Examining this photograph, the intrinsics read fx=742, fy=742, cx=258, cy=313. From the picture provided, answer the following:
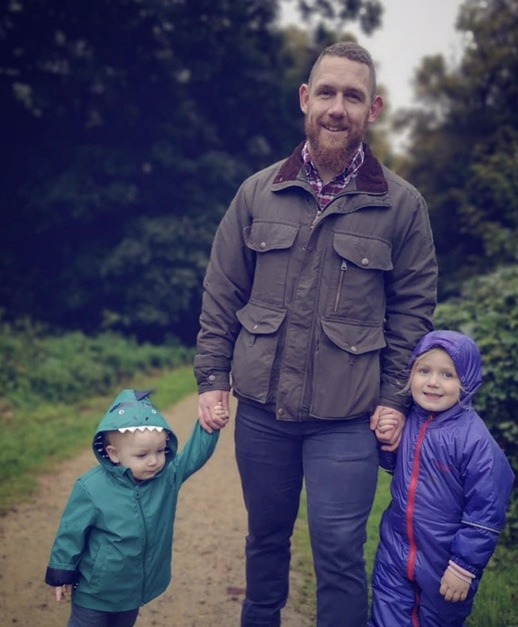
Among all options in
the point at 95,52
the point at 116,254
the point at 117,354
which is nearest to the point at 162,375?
the point at 117,354

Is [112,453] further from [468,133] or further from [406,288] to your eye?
[468,133]

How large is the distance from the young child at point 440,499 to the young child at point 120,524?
Result: 0.80m

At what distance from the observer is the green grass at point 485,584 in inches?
144

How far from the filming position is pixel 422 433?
2.87 meters

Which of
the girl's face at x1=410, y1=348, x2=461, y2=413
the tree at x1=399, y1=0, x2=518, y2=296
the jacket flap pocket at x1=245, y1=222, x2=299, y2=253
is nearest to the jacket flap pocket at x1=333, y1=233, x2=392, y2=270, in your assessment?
the jacket flap pocket at x1=245, y1=222, x2=299, y2=253

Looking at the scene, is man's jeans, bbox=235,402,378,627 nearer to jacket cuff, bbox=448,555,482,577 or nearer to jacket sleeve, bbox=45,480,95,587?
jacket cuff, bbox=448,555,482,577

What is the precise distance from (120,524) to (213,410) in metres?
0.58

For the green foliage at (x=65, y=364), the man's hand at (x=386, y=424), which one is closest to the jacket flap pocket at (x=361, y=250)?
the man's hand at (x=386, y=424)

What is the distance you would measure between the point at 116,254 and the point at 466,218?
750 centimetres

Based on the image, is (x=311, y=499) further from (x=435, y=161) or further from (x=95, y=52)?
(x=435, y=161)

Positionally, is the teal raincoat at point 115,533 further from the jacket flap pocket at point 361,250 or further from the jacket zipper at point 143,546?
the jacket flap pocket at point 361,250

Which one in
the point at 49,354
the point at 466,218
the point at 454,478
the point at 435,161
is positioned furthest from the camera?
the point at 435,161

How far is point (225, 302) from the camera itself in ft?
10.3

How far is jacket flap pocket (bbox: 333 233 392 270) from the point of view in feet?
9.34
